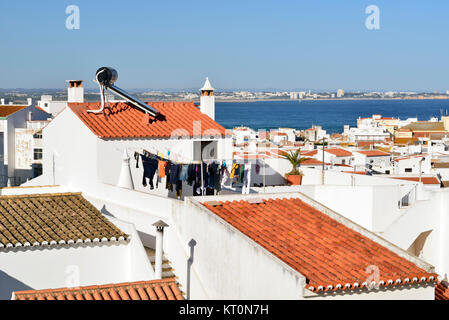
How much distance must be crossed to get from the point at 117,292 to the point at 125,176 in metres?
6.61

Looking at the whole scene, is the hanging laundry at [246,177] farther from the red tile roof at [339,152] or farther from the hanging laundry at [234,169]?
the red tile roof at [339,152]

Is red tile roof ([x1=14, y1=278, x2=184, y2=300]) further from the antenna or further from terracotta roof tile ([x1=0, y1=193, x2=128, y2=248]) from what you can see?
the antenna

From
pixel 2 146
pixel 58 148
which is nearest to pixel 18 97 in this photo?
pixel 2 146

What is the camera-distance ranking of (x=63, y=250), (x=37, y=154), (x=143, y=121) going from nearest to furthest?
(x=63, y=250)
(x=143, y=121)
(x=37, y=154)

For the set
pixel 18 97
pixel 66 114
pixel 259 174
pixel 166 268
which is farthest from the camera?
pixel 18 97

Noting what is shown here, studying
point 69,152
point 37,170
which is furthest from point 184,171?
point 37,170

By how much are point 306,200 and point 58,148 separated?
9728mm

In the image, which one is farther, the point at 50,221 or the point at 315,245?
the point at 50,221

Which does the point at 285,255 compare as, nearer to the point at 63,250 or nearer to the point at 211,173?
the point at 63,250

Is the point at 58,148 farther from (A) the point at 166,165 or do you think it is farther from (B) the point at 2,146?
(B) the point at 2,146

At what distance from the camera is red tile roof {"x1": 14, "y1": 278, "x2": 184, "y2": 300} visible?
41.4ft

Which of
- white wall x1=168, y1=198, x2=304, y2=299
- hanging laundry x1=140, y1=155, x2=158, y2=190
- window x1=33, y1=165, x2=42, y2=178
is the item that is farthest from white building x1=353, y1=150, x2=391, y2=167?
white wall x1=168, y1=198, x2=304, y2=299

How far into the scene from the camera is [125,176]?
19.5m

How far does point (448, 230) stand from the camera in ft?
60.0
